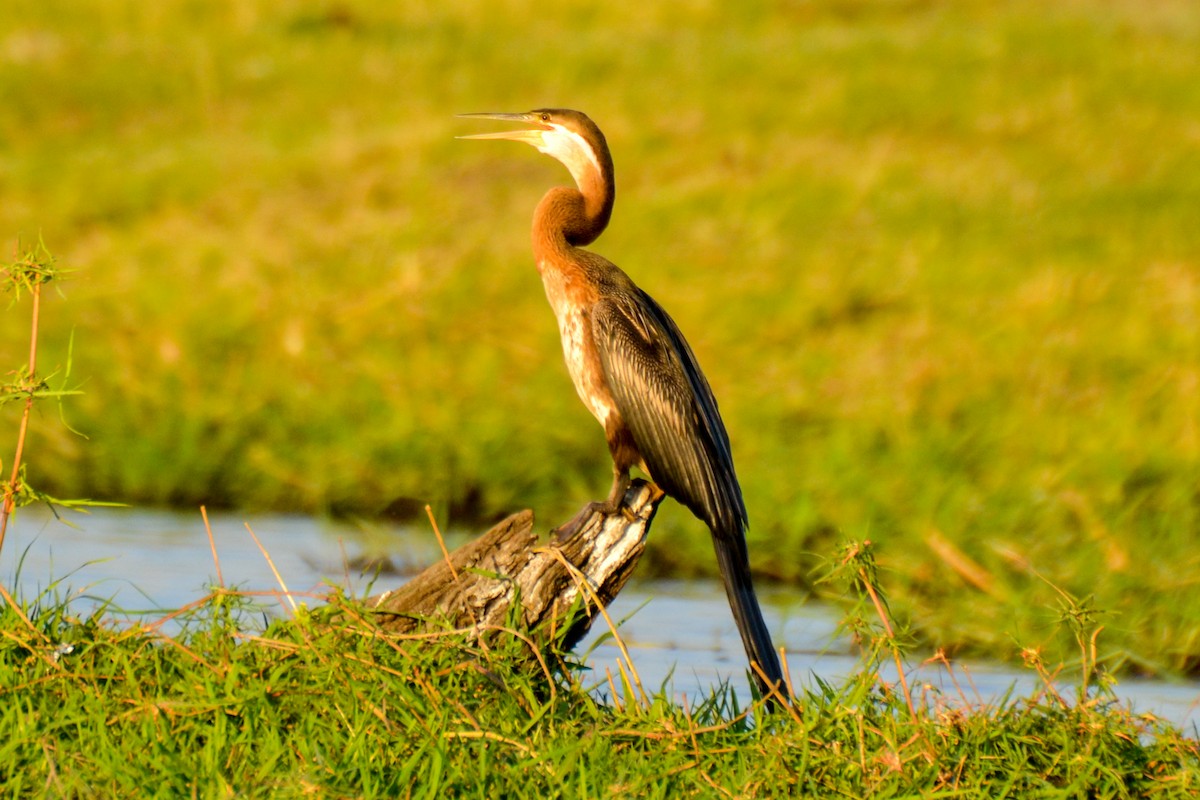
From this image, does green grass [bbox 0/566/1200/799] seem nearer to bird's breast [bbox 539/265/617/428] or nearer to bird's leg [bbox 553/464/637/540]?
bird's leg [bbox 553/464/637/540]

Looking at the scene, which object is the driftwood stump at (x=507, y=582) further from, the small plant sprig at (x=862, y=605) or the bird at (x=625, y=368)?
the small plant sprig at (x=862, y=605)

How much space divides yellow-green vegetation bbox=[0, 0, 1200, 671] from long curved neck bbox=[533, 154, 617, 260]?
3.87 ft

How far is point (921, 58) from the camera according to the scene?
12.7 m

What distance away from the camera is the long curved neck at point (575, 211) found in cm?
387

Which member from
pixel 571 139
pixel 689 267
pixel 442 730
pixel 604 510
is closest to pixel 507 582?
pixel 604 510

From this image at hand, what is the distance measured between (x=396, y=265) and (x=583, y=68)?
422cm

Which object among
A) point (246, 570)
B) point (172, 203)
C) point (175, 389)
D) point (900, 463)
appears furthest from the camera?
point (172, 203)

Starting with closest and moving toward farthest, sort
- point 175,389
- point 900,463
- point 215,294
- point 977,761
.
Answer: point 977,761 < point 900,463 < point 175,389 < point 215,294

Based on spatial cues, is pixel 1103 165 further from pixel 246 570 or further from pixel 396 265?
pixel 246 570

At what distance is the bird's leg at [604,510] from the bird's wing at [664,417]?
0.10 metres

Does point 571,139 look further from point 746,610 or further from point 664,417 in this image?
point 746,610

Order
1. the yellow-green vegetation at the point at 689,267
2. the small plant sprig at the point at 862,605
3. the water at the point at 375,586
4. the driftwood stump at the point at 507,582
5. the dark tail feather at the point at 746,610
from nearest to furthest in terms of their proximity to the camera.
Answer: the small plant sprig at the point at 862,605
the driftwood stump at the point at 507,582
the dark tail feather at the point at 746,610
the water at the point at 375,586
the yellow-green vegetation at the point at 689,267

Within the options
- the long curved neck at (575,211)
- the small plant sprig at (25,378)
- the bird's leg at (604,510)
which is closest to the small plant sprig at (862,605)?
the bird's leg at (604,510)

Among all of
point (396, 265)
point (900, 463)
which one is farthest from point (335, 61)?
point (900, 463)
